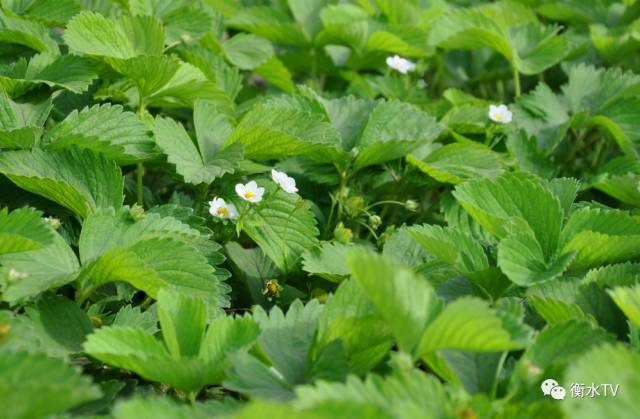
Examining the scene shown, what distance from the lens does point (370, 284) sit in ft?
4.39

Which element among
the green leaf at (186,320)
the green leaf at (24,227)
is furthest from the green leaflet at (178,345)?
the green leaf at (24,227)

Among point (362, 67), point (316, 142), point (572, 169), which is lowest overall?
point (572, 169)

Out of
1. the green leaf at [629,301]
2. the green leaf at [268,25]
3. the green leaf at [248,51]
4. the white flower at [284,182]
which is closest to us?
the green leaf at [629,301]

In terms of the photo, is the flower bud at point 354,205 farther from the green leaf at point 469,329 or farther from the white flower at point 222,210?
the green leaf at point 469,329

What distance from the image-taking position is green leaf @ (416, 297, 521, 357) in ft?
4.30

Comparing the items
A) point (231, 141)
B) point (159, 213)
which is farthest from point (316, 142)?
point (159, 213)

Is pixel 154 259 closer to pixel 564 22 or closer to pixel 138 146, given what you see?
pixel 138 146

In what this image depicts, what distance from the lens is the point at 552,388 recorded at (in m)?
1.42

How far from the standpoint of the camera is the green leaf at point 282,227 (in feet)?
6.45

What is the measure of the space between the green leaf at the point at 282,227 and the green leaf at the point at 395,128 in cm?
22

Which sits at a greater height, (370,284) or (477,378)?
(370,284)

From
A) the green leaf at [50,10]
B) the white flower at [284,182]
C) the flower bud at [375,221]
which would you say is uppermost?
the green leaf at [50,10]

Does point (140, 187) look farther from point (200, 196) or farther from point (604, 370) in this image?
point (604, 370)

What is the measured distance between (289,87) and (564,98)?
2.68 ft
